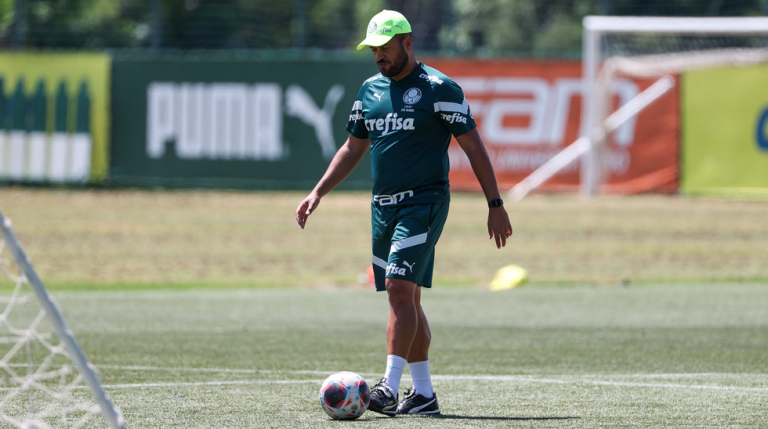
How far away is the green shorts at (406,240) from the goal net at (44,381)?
1.69 metres

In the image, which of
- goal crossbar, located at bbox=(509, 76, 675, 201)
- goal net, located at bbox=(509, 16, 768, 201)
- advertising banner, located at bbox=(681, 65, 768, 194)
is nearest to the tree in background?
goal net, located at bbox=(509, 16, 768, 201)

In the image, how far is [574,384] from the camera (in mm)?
6363

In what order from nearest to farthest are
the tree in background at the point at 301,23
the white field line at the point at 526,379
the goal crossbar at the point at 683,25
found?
the white field line at the point at 526,379 → the goal crossbar at the point at 683,25 → the tree in background at the point at 301,23

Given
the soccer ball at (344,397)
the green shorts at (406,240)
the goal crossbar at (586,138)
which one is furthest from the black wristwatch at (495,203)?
the goal crossbar at (586,138)

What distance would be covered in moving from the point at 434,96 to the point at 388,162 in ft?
1.52

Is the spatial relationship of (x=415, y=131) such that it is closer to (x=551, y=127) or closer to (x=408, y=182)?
(x=408, y=182)

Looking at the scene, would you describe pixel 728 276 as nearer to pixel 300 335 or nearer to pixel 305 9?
pixel 300 335

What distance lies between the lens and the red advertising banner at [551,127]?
845 inches

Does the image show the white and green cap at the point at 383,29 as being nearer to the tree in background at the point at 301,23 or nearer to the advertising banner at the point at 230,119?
the advertising banner at the point at 230,119

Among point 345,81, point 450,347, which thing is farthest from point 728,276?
point 345,81

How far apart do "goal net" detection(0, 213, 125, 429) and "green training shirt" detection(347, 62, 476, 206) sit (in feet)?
6.57

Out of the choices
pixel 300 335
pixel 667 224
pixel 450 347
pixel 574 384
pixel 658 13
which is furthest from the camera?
pixel 658 13

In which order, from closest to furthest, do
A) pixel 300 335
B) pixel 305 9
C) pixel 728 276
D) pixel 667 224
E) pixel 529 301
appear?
pixel 300 335, pixel 529 301, pixel 728 276, pixel 667 224, pixel 305 9

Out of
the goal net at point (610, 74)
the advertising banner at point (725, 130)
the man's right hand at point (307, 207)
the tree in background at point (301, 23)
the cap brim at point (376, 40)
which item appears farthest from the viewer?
the tree in background at point (301, 23)
